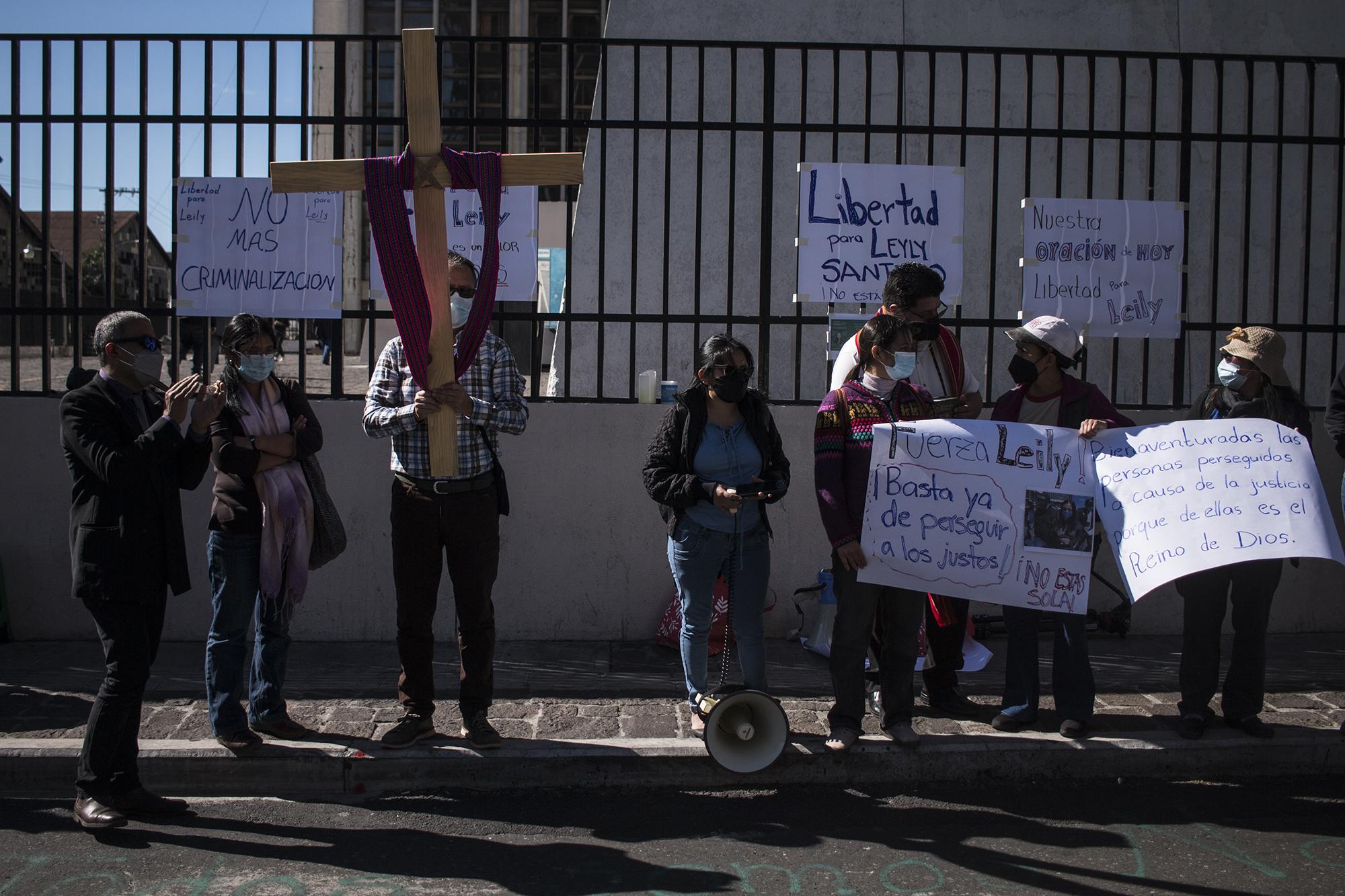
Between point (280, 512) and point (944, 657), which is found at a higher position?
point (280, 512)

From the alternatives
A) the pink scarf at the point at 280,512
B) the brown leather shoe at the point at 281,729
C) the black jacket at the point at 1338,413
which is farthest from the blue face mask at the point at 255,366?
the black jacket at the point at 1338,413

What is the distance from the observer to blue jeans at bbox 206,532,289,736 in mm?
4852

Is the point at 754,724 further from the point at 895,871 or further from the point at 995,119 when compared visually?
the point at 995,119

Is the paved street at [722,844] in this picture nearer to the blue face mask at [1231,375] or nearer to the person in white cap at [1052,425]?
the person in white cap at [1052,425]

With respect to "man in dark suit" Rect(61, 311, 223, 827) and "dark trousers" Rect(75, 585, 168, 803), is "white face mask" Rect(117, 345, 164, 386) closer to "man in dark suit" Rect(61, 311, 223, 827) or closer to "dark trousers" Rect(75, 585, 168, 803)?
"man in dark suit" Rect(61, 311, 223, 827)

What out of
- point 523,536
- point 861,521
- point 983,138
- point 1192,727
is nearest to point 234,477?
point 523,536

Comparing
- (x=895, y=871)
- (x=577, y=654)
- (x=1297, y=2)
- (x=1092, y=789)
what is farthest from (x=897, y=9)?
(x=895, y=871)

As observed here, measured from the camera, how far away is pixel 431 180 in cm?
480

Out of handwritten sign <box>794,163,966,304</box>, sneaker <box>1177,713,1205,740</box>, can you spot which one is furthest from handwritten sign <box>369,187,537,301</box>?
sneaker <box>1177,713,1205,740</box>

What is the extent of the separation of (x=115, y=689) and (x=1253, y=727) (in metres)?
4.75

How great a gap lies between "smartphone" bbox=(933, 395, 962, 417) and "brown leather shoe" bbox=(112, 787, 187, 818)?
352 centimetres

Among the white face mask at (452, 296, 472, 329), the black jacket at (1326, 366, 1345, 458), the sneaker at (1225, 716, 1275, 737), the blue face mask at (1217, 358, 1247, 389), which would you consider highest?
the white face mask at (452, 296, 472, 329)

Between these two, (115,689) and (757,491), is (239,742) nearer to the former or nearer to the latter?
(115,689)

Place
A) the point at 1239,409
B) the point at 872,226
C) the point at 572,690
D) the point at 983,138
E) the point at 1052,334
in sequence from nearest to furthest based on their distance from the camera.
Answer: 1. the point at 1052,334
2. the point at 1239,409
3. the point at 572,690
4. the point at 872,226
5. the point at 983,138
